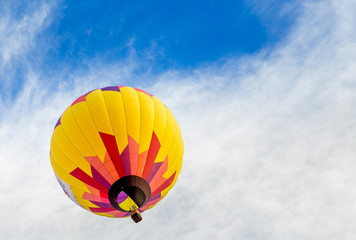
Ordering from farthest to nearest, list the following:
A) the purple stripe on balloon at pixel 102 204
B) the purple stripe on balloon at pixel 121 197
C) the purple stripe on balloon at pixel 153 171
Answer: the purple stripe on balloon at pixel 102 204 → the purple stripe on balloon at pixel 153 171 → the purple stripe on balloon at pixel 121 197

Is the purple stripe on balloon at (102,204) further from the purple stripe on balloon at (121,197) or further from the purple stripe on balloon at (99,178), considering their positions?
the purple stripe on balloon at (99,178)

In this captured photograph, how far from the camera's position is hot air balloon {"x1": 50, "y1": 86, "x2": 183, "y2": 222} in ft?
35.9

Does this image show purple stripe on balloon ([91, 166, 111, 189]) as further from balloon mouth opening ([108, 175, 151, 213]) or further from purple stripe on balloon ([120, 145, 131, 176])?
purple stripe on balloon ([120, 145, 131, 176])

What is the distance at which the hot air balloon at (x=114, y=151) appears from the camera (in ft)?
35.9

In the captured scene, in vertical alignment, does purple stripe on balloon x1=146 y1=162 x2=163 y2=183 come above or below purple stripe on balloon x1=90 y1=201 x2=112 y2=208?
below

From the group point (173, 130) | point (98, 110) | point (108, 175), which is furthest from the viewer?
point (173, 130)

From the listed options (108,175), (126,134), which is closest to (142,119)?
(126,134)

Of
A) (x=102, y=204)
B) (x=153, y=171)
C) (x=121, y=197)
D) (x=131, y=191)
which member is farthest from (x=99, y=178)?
(x=153, y=171)

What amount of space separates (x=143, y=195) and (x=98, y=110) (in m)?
3.81

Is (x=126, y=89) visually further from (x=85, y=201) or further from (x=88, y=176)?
(x=85, y=201)

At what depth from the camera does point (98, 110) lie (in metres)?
11.6

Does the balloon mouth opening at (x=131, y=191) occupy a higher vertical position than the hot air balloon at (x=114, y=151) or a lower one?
lower

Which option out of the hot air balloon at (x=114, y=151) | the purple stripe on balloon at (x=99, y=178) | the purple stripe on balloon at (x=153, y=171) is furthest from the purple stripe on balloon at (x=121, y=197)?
the purple stripe on balloon at (x=153, y=171)

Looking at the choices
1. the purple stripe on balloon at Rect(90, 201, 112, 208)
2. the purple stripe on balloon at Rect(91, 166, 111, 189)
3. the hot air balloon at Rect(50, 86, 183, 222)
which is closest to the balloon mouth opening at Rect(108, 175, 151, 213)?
the hot air balloon at Rect(50, 86, 183, 222)
